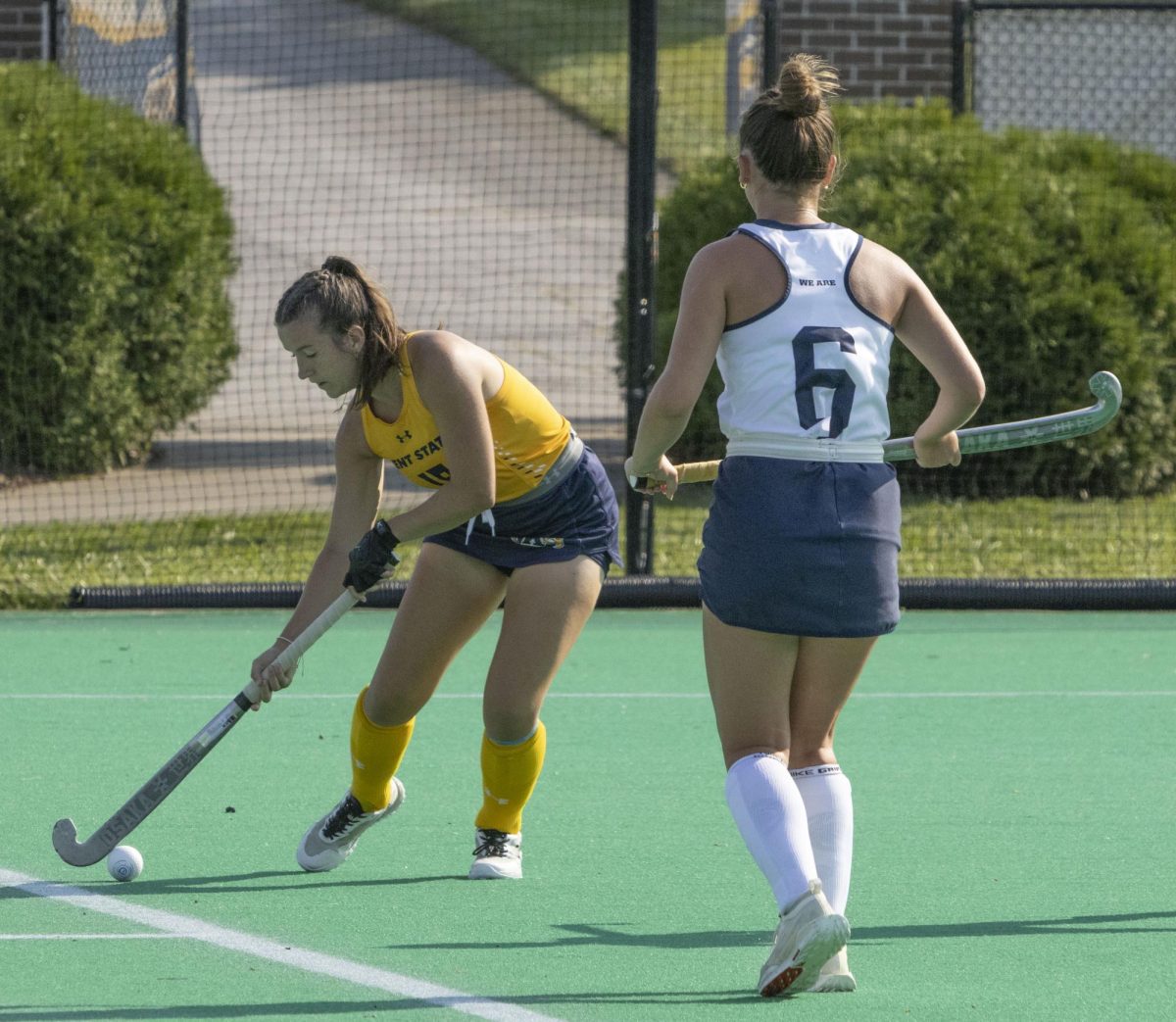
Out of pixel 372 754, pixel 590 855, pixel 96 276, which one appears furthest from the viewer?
pixel 96 276

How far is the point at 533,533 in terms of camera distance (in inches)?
198

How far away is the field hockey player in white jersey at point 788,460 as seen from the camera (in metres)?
3.90

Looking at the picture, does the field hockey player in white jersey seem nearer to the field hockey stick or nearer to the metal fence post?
the field hockey stick

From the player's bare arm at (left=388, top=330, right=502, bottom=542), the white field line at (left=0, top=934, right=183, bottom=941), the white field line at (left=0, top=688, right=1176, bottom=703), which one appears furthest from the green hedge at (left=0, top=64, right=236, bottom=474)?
the white field line at (left=0, top=934, right=183, bottom=941)

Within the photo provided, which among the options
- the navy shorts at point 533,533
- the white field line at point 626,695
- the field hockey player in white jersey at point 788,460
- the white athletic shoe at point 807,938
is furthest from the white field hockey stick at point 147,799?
the white field line at point 626,695

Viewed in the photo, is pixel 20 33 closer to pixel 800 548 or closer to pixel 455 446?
pixel 455 446

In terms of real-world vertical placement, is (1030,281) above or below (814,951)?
above

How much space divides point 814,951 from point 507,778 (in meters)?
1.47

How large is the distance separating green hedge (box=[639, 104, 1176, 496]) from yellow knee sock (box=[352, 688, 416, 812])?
22.5 feet

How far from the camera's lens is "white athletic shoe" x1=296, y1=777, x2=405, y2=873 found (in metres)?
5.12

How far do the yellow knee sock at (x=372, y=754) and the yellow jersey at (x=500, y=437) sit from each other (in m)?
0.63

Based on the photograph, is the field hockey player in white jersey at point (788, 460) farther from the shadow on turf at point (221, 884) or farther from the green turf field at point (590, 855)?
the shadow on turf at point (221, 884)

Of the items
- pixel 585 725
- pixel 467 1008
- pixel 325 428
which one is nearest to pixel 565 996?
pixel 467 1008

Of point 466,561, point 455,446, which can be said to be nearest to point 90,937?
point 466,561
